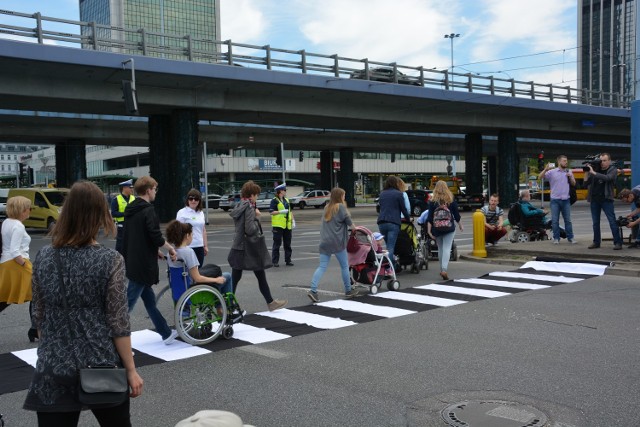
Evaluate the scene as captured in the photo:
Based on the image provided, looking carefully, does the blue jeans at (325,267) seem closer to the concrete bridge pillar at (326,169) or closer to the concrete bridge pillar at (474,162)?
the concrete bridge pillar at (474,162)

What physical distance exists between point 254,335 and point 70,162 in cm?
4037

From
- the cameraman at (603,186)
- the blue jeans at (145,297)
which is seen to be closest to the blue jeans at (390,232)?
the cameraman at (603,186)

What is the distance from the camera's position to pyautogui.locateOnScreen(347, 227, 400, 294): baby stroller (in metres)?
9.98

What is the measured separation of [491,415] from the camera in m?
4.57

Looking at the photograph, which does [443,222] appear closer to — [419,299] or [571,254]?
[419,299]

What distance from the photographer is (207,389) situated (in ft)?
17.6

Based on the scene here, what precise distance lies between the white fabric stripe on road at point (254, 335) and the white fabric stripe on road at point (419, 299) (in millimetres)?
2641

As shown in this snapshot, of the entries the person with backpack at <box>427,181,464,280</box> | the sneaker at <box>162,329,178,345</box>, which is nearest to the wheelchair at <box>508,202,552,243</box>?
the person with backpack at <box>427,181,464,280</box>

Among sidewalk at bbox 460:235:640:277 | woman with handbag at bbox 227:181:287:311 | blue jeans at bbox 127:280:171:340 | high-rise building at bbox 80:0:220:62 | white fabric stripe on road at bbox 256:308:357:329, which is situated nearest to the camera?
blue jeans at bbox 127:280:171:340

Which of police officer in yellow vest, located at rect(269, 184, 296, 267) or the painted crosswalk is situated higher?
police officer in yellow vest, located at rect(269, 184, 296, 267)

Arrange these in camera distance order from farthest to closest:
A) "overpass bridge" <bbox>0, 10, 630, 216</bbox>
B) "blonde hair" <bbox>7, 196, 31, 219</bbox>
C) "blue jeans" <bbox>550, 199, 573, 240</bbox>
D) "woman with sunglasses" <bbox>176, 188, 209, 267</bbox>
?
1. "overpass bridge" <bbox>0, 10, 630, 216</bbox>
2. "blue jeans" <bbox>550, 199, 573, 240</bbox>
3. "woman with sunglasses" <bbox>176, 188, 209, 267</bbox>
4. "blonde hair" <bbox>7, 196, 31, 219</bbox>

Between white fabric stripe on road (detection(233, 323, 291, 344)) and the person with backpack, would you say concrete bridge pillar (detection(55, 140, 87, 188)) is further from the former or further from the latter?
white fabric stripe on road (detection(233, 323, 291, 344))

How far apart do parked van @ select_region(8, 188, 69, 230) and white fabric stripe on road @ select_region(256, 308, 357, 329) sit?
22070mm

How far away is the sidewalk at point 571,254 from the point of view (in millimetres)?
11422
